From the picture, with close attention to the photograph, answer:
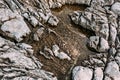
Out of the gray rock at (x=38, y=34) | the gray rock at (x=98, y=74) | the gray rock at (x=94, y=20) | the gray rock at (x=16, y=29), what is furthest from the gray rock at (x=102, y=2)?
the gray rock at (x=98, y=74)

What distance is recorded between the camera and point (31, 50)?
33.3 feet

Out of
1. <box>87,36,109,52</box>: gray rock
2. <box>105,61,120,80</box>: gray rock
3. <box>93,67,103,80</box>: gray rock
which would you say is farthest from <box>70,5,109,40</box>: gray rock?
<box>93,67,103,80</box>: gray rock

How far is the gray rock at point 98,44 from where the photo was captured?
36.3 feet

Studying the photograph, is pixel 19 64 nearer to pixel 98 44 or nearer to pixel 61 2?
pixel 98 44

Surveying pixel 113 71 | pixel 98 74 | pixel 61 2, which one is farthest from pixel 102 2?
pixel 98 74

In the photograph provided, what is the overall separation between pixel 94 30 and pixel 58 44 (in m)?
1.88

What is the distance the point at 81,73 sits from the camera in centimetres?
970

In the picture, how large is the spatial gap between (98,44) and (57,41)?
5.23ft

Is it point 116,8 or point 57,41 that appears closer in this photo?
point 57,41

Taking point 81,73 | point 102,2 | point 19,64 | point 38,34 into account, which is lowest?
point 81,73

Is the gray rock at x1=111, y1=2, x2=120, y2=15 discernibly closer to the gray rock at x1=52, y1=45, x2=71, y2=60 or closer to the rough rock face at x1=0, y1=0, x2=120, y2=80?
the rough rock face at x1=0, y1=0, x2=120, y2=80

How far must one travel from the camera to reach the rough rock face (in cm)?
945

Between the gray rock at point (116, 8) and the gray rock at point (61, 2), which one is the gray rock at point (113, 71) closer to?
the gray rock at point (116, 8)

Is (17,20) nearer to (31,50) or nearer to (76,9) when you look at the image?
(31,50)
